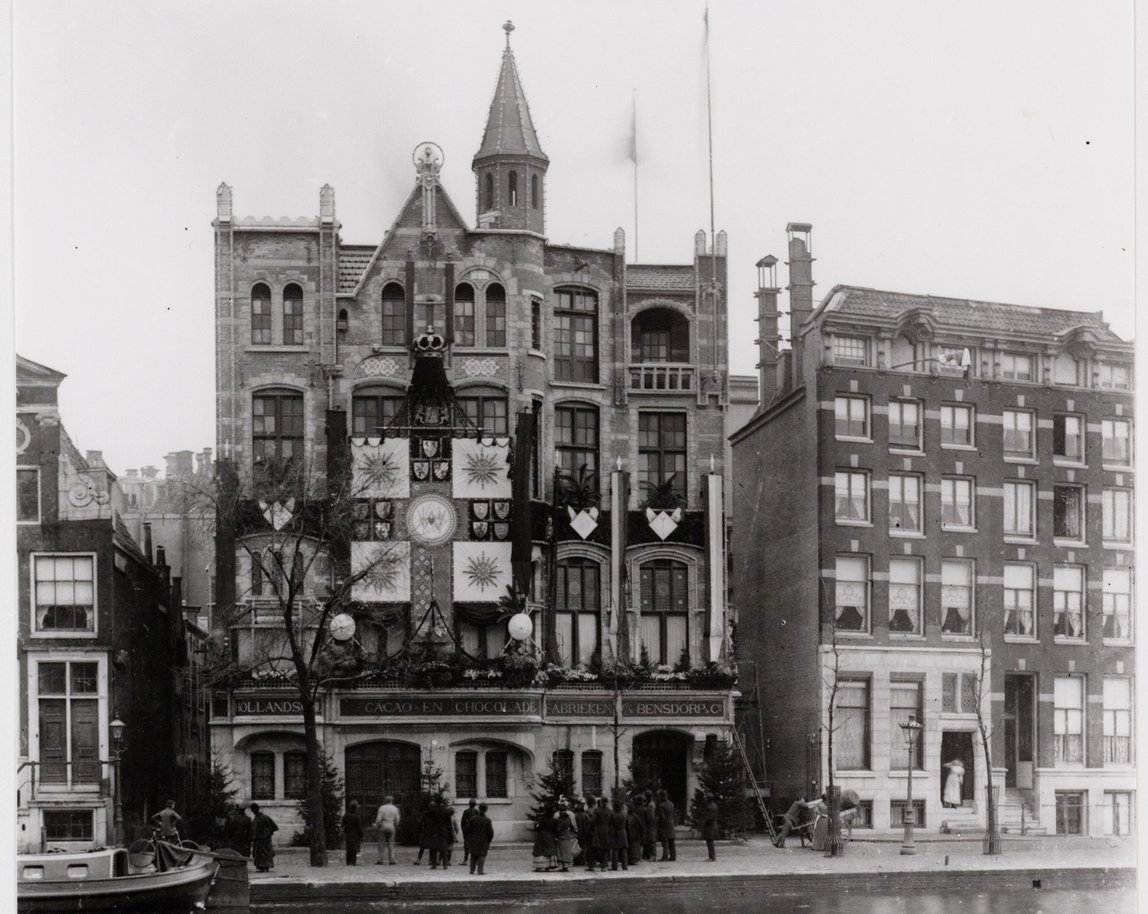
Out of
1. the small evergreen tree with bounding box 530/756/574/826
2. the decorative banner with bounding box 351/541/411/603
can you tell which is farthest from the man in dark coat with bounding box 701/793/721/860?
the decorative banner with bounding box 351/541/411/603

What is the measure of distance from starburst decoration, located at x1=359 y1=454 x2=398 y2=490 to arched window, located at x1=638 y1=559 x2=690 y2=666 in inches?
307

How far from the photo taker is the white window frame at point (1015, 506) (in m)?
58.5

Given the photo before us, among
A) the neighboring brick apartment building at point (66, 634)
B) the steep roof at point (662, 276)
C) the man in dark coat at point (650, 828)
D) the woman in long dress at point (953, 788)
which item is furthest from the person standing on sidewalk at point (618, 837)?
the steep roof at point (662, 276)

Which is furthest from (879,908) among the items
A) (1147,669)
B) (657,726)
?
(657,726)

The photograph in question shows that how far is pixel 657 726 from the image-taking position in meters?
55.8

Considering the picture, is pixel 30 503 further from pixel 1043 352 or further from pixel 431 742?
pixel 1043 352

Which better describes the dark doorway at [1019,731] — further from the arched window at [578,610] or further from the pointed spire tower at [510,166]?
the pointed spire tower at [510,166]

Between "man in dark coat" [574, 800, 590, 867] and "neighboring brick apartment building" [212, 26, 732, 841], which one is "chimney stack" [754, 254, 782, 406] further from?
"man in dark coat" [574, 800, 590, 867]

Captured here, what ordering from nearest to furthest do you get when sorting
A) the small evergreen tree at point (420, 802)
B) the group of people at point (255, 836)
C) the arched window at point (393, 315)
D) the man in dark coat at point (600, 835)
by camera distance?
the group of people at point (255, 836) < the man in dark coat at point (600, 835) < the small evergreen tree at point (420, 802) < the arched window at point (393, 315)

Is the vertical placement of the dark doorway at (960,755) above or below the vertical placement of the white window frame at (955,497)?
below

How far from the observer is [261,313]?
186 feet

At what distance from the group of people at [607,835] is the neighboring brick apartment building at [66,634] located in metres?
12.1

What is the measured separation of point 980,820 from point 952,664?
14.5ft

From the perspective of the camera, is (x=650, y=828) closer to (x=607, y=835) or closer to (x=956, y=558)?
(x=607, y=835)
